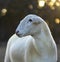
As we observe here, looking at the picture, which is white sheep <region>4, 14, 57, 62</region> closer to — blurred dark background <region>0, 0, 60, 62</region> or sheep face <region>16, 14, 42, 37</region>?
sheep face <region>16, 14, 42, 37</region>

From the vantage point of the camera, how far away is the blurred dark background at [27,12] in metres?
16.9

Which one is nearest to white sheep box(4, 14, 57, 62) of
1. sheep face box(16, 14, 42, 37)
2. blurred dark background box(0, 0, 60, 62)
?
sheep face box(16, 14, 42, 37)

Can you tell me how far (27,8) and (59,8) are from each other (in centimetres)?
145

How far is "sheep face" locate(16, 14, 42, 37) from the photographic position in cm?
582

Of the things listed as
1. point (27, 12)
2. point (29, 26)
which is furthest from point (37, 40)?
point (27, 12)

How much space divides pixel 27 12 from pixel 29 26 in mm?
11344

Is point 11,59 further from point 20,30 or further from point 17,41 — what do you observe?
point 20,30

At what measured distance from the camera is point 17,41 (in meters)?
6.86

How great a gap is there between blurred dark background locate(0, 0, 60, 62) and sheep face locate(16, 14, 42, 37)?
34.6 ft

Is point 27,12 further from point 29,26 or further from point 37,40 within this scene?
point 29,26

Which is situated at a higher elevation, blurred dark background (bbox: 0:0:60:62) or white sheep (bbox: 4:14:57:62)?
blurred dark background (bbox: 0:0:60:62)

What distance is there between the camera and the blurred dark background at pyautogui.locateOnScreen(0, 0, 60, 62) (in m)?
16.9

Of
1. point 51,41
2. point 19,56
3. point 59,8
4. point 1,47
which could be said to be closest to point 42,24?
point 51,41

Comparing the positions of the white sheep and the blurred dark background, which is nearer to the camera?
the white sheep
